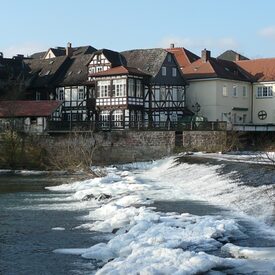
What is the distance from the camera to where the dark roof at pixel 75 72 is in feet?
200

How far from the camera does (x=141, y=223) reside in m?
16.5

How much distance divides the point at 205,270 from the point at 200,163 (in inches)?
886

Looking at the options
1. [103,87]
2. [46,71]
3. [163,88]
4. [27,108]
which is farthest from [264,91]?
[27,108]

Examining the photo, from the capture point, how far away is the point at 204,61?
64125 mm

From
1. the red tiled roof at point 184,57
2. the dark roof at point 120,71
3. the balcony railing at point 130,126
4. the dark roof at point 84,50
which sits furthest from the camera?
the dark roof at point 84,50

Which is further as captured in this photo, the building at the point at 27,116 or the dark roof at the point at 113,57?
the dark roof at the point at 113,57

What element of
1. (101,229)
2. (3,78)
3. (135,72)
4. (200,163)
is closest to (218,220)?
(101,229)

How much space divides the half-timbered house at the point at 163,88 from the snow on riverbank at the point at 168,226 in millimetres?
27569

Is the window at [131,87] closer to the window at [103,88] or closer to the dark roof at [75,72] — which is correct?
the window at [103,88]

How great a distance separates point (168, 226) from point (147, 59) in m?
45.5

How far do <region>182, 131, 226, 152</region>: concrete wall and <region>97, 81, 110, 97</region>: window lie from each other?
11.9 meters

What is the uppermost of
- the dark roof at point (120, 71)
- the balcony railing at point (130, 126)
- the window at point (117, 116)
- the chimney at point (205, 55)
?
the chimney at point (205, 55)

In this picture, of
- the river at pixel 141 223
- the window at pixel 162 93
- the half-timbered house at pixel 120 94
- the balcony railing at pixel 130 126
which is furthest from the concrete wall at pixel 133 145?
the river at pixel 141 223

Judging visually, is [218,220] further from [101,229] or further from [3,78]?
[3,78]
